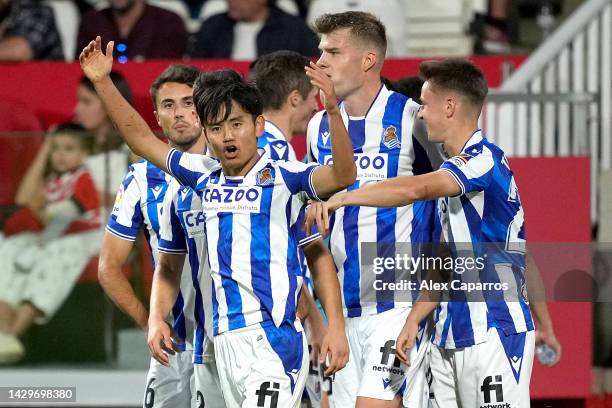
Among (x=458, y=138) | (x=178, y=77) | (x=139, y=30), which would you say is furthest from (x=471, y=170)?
(x=139, y=30)

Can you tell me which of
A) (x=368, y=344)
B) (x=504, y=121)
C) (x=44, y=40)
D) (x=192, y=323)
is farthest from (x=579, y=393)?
(x=44, y=40)

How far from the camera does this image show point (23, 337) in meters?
7.93

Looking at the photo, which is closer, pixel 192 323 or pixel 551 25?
pixel 192 323

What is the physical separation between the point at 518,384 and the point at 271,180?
1.41m

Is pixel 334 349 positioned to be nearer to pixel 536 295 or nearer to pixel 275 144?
pixel 536 295

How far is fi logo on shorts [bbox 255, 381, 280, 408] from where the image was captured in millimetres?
4715

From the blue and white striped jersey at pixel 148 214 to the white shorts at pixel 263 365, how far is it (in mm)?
855

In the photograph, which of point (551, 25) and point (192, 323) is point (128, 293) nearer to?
point (192, 323)

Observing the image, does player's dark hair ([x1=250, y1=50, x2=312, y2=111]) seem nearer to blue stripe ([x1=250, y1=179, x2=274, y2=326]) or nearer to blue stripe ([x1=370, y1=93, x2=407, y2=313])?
blue stripe ([x1=370, y1=93, x2=407, y2=313])

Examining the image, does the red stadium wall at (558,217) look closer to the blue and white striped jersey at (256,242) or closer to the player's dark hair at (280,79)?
the player's dark hair at (280,79)

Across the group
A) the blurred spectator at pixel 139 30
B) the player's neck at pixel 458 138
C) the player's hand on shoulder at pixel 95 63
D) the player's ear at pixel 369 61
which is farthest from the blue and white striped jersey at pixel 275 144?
the blurred spectator at pixel 139 30

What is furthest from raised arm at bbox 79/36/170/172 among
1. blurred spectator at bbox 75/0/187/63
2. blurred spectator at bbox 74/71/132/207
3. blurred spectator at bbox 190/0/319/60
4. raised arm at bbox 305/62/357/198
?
blurred spectator at bbox 75/0/187/63

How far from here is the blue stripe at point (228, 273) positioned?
4855mm

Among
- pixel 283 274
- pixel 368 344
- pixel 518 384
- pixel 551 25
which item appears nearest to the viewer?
pixel 283 274
